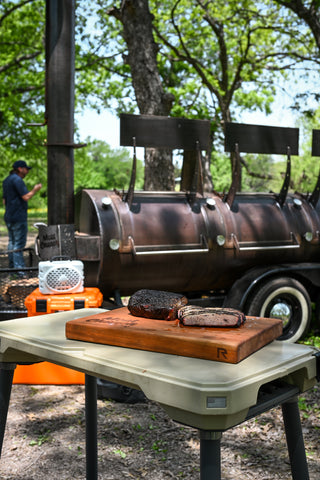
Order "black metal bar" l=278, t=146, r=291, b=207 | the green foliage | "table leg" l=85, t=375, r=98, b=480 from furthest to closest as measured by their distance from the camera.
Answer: the green foliage
"black metal bar" l=278, t=146, r=291, b=207
"table leg" l=85, t=375, r=98, b=480

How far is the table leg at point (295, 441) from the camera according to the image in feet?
6.38

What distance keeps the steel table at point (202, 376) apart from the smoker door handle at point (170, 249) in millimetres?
3205

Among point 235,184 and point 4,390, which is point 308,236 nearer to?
point 235,184

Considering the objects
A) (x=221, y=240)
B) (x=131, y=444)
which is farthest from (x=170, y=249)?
(x=131, y=444)

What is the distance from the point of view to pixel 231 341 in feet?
5.08

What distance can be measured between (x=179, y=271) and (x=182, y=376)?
4.24 metres

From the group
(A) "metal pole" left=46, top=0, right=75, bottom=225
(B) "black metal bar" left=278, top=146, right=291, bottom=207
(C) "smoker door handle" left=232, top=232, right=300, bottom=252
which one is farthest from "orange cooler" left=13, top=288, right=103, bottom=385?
(B) "black metal bar" left=278, top=146, right=291, bottom=207

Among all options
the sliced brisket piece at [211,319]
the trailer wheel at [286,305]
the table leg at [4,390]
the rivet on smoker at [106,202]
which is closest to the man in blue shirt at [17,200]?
the rivet on smoker at [106,202]

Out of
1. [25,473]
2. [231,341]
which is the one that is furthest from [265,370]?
[25,473]

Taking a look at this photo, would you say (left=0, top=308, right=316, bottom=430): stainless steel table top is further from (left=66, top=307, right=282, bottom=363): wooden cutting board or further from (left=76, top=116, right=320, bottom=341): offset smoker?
(left=76, top=116, right=320, bottom=341): offset smoker

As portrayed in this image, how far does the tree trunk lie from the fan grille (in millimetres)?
5064

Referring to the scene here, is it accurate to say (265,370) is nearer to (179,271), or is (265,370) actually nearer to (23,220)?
(179,271)

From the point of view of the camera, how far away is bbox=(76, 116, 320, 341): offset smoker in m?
5.32

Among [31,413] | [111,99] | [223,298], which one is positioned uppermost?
[111,99]
